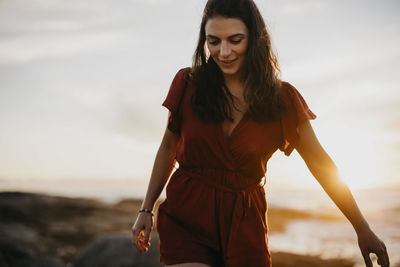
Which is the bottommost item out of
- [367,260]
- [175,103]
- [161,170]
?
[367,260]

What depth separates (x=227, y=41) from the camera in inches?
102

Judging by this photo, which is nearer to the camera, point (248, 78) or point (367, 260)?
point (367, 260)

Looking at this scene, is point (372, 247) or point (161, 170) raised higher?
point (161, 170)

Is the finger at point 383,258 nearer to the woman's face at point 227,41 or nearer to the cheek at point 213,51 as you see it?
the woman's face at point 227,41

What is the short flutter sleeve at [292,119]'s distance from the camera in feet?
8.52

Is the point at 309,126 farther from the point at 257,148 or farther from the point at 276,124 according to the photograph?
the point at 257,148

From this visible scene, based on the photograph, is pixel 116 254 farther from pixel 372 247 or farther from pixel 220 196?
pixel 372 247

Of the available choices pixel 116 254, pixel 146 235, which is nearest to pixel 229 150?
pixel 146 235

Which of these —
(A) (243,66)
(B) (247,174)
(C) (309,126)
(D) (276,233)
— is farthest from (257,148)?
(D) (276,233)

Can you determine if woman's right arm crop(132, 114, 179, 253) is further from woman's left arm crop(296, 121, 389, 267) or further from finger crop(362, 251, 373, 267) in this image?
finger crop(362, 251, 373, 267)

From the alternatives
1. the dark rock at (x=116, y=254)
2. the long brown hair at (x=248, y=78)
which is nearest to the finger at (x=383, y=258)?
the long brown hair at (x=248, y=78)

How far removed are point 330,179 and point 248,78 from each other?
80 centimetres

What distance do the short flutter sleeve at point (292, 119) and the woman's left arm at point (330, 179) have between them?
0.05 meters

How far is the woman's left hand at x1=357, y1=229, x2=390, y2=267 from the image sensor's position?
2475mm
